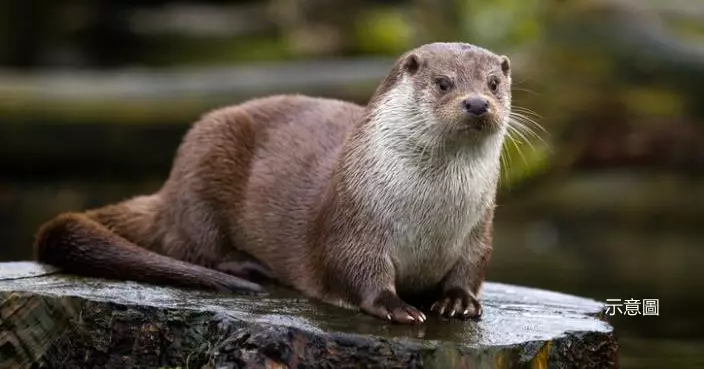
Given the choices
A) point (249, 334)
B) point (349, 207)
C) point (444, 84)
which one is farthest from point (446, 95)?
point (249, 334)

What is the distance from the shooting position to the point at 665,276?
23.4 feet

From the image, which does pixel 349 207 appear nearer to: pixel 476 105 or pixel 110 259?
pixel 476 105

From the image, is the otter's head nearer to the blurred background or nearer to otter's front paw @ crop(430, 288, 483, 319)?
otter's front paw @ crop(430, 288, 483, 319)

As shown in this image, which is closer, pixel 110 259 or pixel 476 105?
pixel 476 105

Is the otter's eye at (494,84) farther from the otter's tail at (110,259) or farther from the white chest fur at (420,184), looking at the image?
the otter's tail at (110,259)

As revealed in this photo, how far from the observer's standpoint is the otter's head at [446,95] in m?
3.85

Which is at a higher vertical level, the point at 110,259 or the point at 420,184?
the point at 420,184

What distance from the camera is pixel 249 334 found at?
Answer: 3.60 meters

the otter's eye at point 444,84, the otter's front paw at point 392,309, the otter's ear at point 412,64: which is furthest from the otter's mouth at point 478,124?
the otter's front paw at point 392,309

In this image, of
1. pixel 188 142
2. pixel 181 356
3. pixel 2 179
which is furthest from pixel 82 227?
pixel 2 179

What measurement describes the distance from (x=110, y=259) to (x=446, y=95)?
112cm

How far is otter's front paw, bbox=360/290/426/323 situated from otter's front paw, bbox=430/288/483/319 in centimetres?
13

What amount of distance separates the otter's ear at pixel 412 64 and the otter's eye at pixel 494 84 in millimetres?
207

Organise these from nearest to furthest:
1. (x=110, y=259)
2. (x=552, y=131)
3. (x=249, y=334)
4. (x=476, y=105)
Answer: (x=249, y=334), (x=476, y=105), (x=110, y=259), (x=552, y=131)
